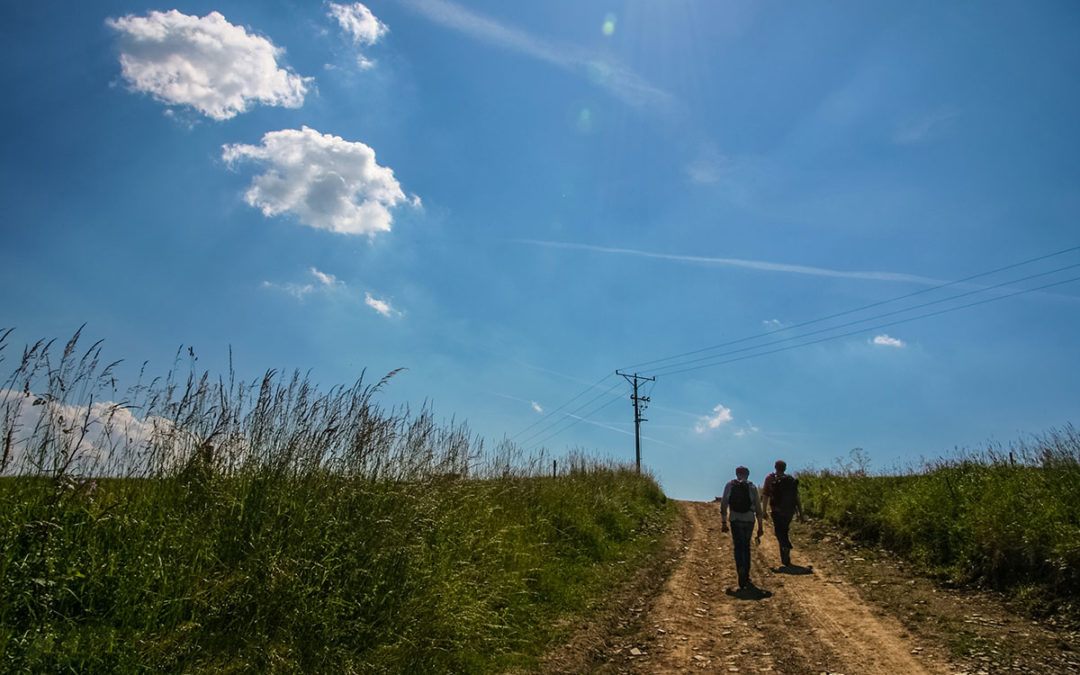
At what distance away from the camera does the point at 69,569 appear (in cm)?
450

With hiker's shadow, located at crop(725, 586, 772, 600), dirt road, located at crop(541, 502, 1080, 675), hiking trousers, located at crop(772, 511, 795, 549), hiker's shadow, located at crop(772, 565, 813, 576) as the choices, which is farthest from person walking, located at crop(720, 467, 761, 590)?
hiking trousers, located at crop(772, 511, 795, 549)

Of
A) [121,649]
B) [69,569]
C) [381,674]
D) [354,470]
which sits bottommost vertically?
[381,674]

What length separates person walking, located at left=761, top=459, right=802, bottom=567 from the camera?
12680 millimetres

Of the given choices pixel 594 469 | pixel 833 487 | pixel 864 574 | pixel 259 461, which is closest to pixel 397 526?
pixel 259 461

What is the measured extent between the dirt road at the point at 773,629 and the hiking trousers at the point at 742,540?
514 millimetres

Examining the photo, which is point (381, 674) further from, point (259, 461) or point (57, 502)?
point (57, 502)

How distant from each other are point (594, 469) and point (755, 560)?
753 centimetres

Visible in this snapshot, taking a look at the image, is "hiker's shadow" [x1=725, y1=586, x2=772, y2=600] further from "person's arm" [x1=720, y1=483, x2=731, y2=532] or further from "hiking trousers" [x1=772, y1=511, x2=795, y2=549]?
"hiking trousers" [x1=772, y1=511, x2=795, y2=549]

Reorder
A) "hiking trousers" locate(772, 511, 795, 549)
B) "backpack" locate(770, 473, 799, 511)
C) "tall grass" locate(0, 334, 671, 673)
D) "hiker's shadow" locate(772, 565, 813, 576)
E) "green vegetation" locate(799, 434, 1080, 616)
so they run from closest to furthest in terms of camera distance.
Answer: "tall grass" locate(0, 334, 671, 673), "green vegetation" locate(799, 434, 1080, 616), "hiker's shadow" locate(772, 565, 813, 576), "hiking trousers" locate(772, 511, 795, 549), "backpack" locate(770, 473, 799, 511)

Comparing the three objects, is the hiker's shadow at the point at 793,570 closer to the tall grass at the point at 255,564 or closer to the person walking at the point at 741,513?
the person walking at the point at 741,513

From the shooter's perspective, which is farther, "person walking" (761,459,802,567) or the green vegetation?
"person walking" (761,459,802,567)

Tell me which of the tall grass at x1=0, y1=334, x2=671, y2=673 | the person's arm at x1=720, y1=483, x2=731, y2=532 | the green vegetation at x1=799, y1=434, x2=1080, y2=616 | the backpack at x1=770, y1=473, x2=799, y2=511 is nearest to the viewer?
the tall grass at x1=0, y1=334, x2=671, y2=673

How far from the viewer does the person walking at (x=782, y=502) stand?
41.6ft

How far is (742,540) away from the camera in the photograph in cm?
1089
